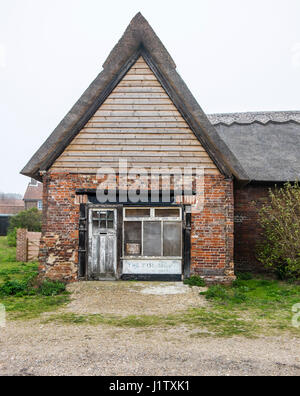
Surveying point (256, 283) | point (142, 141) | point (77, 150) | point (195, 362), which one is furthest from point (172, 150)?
point (195, 362)

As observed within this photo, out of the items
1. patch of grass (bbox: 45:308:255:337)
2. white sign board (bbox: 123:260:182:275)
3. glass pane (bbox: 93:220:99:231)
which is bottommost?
patch of grass (bbox: 45:308:255:337)

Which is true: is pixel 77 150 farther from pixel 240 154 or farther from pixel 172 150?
pixel 240 154

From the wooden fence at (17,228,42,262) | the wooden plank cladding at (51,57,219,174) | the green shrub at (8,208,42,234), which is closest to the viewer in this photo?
the wooden plank cladding at (51,57,219,174)

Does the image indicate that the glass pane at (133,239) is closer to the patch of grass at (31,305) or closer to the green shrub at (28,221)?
the patch of grass at (31,305)

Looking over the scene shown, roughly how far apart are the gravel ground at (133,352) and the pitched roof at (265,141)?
718cm

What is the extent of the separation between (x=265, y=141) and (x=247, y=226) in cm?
394

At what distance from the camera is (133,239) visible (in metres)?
9.57

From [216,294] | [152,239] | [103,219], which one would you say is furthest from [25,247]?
[216,294]

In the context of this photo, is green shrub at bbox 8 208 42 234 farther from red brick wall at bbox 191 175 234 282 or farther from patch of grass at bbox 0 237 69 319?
red brick wall at bbox 191 175 234 282

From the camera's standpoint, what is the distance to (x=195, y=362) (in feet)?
14.3

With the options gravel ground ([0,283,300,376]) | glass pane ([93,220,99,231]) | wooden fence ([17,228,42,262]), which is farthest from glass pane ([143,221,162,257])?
wooden fence ([17,228,42,262])

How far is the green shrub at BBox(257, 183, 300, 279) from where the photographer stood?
975 centimetres

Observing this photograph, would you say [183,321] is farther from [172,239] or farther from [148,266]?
[172,239]
